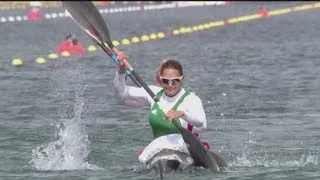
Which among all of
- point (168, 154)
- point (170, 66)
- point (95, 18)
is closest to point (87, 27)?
point (95, 18)

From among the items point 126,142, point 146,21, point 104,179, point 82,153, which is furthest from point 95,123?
point 146,21

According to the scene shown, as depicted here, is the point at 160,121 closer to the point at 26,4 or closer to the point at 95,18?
the point at 95,18

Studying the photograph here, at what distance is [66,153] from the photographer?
55.1ft

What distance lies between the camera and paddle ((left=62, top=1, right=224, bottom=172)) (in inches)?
570

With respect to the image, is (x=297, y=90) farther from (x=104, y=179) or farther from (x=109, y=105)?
(x=104, y=179)

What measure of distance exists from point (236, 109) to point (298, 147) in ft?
16.8

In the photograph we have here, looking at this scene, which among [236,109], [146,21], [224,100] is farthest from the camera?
[146,21]

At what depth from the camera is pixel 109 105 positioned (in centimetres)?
2405

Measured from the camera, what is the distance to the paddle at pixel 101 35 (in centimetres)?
1448

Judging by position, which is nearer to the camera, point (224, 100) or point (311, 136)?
point (311, 136)

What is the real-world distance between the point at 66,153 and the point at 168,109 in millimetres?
2804

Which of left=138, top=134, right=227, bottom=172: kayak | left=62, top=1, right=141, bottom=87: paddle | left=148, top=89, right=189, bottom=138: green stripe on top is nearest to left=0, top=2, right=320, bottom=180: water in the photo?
left=138, top=134, right=227, bottom=172: kayak

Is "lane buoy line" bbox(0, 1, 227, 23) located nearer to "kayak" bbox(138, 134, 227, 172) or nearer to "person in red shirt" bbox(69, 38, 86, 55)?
"person in red shirt" bbox(69, 38, 86, 55)

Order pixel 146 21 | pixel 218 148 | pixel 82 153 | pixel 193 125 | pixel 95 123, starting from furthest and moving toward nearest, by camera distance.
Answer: pixel 146 21 < pixel 95 123 < pixel 218 148 < pixel 82 153 < pixel 193 125
